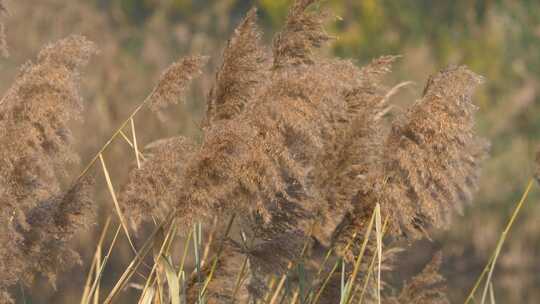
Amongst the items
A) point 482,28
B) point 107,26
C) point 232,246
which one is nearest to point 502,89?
point 482,28

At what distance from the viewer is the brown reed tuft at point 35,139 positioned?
260 centimetres

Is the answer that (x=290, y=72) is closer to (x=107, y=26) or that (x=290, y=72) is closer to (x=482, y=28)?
(x=107, y=26)

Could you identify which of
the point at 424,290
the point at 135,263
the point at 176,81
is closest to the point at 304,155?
the point at 176,81

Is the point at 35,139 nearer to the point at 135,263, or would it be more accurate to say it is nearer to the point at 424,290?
the point at 135,263

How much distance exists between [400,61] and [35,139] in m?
8.52

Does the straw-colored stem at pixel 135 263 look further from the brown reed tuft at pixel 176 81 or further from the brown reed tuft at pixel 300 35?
the brown reed tuft at pixel 300 35

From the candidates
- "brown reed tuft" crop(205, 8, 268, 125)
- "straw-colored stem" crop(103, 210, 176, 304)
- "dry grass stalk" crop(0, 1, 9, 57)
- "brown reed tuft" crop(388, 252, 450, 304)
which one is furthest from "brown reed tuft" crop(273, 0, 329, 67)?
"brown reed tuft" crop(388, 252, 450, 304)

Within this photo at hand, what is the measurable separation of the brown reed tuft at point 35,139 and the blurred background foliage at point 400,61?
362 centimetres

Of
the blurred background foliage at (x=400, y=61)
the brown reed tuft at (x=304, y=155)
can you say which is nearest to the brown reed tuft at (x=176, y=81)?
the brown reed tuft at (x=304, y=155)

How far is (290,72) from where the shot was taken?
105 inches

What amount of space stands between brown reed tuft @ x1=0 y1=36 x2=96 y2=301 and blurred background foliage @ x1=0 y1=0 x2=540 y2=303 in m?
3.62

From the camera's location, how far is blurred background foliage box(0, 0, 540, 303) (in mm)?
8172

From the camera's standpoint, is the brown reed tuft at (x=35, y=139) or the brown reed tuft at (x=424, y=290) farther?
the brown reed tuft at (x=424, y=290)

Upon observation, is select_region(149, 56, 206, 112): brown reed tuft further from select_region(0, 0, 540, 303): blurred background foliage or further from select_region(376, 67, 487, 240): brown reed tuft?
select_region(0, 0, 540, 303): blurred background foliage
